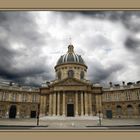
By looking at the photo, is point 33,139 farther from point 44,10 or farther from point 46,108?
point 46,108

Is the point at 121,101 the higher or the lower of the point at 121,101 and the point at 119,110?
the higher

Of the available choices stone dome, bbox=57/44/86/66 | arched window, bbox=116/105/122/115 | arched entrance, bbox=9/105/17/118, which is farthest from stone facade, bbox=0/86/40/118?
arched window, bbox=116/105/122/115

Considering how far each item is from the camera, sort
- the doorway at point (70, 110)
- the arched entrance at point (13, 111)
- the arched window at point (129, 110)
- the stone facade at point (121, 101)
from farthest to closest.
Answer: the arched entrance at point (13, 111) → the arched window at point (129, 110) → the stone facade at point (121, 101) → the doorway at point (70, 110)

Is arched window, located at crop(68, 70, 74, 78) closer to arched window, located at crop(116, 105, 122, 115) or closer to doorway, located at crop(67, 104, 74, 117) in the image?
doorway, located at crop(67, 104, 74, 117)

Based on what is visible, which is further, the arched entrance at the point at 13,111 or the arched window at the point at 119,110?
the arched window at the point at 119,110

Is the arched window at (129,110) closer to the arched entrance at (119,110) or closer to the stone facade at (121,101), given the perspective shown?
the stone facade at (121,101)

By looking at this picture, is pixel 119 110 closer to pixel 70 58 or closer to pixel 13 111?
pixel 70 58

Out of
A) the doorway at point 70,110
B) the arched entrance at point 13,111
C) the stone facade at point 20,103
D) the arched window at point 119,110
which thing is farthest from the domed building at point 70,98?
the arched entrance at point 13,111

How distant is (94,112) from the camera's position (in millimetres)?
30938

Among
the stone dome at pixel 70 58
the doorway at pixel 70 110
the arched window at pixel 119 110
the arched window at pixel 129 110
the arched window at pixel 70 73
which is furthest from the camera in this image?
the stone dome at pixel 70 58

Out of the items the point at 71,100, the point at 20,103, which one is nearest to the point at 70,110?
the point at 71,100

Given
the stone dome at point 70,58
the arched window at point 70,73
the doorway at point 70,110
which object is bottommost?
the doorway at point 70,110

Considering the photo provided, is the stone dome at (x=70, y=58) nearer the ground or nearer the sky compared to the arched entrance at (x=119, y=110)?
nearer the sky
